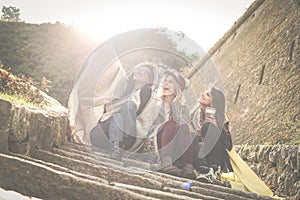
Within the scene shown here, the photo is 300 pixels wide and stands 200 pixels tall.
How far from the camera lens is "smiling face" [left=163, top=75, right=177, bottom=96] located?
4.16 metres

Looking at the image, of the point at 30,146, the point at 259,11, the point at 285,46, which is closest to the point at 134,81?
the point at 30,146

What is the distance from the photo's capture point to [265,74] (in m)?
8.07

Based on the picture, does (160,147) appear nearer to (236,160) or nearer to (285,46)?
(236,160)

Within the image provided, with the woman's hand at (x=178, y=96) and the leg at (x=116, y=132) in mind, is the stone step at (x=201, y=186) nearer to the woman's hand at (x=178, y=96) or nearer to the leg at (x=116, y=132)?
the leg at (x=116, y=132)

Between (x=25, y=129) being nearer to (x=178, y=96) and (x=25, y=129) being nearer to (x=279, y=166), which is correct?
(x=178, y=96)

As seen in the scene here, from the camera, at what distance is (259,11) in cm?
1038

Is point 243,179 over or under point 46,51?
under

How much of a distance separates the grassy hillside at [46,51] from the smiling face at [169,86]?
7.58m

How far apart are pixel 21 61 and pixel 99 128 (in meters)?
9.25

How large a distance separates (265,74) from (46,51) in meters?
9.11

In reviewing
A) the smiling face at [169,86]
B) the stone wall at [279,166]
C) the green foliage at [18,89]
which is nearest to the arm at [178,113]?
the smiling face at [169,86]

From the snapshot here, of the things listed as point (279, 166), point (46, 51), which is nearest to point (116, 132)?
point (279, 166)

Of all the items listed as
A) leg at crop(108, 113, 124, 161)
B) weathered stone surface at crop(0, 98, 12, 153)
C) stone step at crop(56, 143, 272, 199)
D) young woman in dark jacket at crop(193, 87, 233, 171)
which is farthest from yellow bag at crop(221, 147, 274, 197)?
weathered stone surface at crop(0, 98, 12, 153)

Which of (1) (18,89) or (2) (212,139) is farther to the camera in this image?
(2) (212,139)
